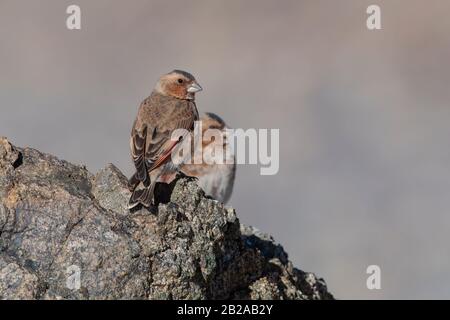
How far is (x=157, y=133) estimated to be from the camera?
8.95 meters

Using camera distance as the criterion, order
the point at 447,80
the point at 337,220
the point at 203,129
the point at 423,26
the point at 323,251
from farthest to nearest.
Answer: the point at 423,26 < the point at 447,80 < the point at 337,220 < the point at 323,251 < the point at 203,129

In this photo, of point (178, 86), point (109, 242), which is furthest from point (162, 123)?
point (109, 242)

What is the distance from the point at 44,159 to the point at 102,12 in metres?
21.1

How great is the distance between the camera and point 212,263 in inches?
297

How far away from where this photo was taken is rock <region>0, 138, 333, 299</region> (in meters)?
7.04

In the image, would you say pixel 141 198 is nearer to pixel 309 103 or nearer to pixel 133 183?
pixel 133 183

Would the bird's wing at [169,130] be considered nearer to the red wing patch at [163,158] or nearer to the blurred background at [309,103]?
the red wing patch at [163,158]

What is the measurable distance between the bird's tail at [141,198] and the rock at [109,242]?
0.06 m

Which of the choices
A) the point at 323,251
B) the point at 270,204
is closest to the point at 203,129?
the point at 323,251

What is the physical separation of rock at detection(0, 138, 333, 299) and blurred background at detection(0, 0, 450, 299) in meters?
7.32

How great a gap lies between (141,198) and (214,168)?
3.73 metres

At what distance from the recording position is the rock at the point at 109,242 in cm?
704

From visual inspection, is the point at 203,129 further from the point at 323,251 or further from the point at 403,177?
the point at 403,177

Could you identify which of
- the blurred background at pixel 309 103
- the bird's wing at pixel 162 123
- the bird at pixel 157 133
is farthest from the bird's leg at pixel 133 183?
the blurred background at pixel 309 103
